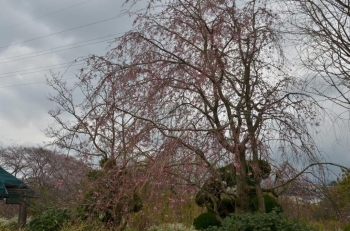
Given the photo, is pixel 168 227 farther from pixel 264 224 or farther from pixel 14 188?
pixel 264 224

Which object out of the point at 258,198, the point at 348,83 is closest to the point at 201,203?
the point at 258,198

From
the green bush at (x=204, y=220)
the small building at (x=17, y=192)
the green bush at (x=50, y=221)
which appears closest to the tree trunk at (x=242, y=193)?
the green bush at (x=204, y=220)

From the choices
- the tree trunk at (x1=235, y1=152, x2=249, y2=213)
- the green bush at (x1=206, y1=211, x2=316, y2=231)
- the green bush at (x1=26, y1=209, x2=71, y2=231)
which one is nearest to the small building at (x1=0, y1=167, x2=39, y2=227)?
the green bush at (x1=26, y1=209, x2=71, y2=231)

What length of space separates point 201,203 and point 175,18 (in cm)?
305

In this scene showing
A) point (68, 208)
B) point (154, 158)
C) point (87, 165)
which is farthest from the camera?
point (87, 165)

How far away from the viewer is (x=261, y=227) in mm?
5336

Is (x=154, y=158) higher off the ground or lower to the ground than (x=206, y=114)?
lower

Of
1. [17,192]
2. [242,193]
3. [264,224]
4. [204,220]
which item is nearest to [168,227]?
[204,220]

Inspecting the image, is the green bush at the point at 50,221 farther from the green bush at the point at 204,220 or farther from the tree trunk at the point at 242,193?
Answer: the tree trunk at the point at 242,193

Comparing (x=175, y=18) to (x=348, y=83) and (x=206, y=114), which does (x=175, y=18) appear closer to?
(x=206, y=114)

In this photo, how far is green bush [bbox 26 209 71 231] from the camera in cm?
961

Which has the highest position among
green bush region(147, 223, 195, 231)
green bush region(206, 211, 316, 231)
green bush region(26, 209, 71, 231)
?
green bush region(26, 209, 71, 231)

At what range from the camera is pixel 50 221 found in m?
9.73

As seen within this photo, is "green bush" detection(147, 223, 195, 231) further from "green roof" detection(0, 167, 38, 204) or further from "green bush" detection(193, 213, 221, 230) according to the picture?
"green roof" detection(0, 167, 38, 204)
